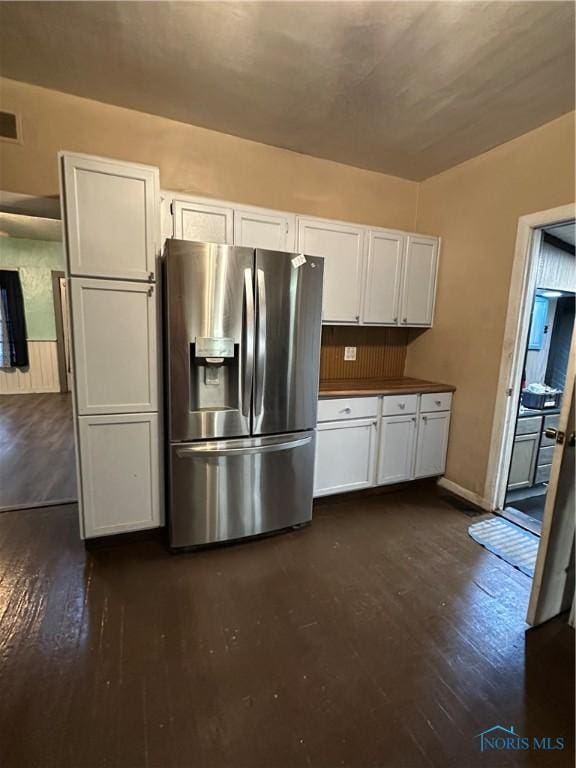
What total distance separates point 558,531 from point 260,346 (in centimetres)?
179

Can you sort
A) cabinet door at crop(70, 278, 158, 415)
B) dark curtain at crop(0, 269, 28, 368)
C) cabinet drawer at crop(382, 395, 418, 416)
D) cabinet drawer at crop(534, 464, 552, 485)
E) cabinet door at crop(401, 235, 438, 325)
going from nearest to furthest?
cabinet door at crop(70, 278, 158, 415) < cabinet drawer at crop(382, 395, 418, 416) < cabinet door at crop(401, 235, 438, 325) < cabinet drawer at crop(534, 464, 552, 485) < dark curtain at crop(0, 269, 28, 368)

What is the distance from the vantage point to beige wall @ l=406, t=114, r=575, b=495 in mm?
2389

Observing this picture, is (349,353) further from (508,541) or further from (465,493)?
(508,541)

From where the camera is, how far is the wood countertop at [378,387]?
2.67m

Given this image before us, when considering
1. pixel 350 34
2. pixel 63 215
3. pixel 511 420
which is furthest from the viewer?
pixel 511 420

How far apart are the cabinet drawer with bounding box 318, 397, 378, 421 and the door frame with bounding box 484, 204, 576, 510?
935mm

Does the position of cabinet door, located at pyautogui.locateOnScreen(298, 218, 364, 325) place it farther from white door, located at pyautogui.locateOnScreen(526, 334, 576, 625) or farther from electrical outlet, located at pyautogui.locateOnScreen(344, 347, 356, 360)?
white door, located at pyautogui.locateOnScreen(526, 334, 576, 625)

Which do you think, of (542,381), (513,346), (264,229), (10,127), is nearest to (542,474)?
(542,381)

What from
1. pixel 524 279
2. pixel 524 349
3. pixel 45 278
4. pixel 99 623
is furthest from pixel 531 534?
pixel 45 278

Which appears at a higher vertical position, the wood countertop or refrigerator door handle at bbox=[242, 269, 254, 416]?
refrigerator door handle at bbox=[242, 269, 254, 416]

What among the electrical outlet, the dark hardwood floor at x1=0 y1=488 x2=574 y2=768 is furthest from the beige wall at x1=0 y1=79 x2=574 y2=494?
the dark hardwood floor at x1=0 y1=488 x2=574 y2=768

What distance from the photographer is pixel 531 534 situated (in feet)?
8.32

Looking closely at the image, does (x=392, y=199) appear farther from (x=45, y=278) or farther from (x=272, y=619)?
(x=45, y=278)

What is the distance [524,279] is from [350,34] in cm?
184
